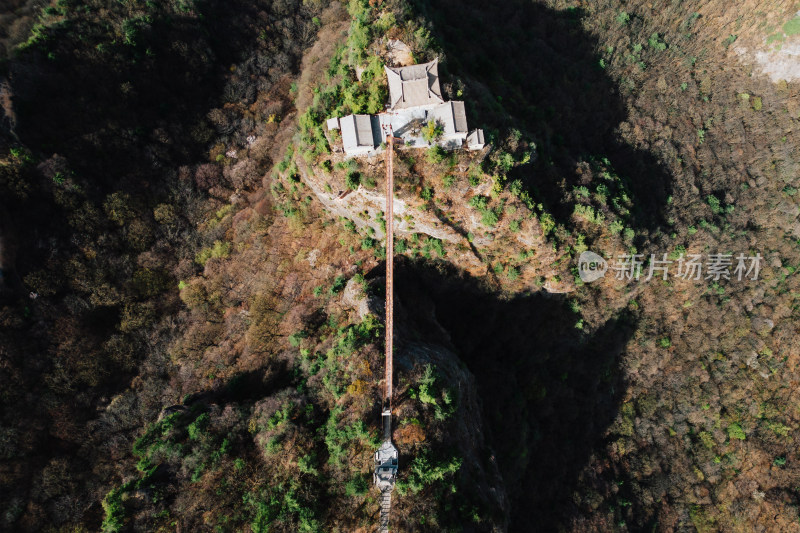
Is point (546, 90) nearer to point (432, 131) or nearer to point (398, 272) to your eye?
point (432, 131)

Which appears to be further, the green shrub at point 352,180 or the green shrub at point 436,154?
the green shrub at point 352,180

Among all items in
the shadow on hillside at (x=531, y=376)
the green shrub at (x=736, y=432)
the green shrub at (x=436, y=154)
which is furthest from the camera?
the green shrub at (x=736, y=432)

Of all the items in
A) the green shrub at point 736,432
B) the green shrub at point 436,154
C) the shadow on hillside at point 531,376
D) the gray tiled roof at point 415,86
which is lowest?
the green shrub at point 736,432

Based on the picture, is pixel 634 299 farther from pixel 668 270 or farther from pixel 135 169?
pixel 135 169

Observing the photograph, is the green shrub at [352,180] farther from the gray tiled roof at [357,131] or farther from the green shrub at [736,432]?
the green shrub at [736,432]

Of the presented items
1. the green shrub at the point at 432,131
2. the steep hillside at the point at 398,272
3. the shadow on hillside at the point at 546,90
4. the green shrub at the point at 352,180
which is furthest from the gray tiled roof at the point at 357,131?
the shadow on hillside at the point at 546,90
